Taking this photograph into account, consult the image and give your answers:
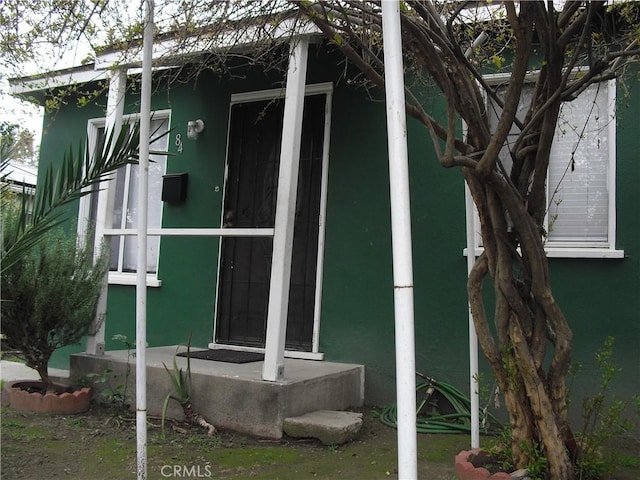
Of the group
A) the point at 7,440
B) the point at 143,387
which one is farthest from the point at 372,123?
the point at 7,440

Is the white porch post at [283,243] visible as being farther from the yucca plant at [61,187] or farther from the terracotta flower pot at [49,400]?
the terracotta flower pot at [49,400]

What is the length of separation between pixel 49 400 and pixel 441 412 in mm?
3417

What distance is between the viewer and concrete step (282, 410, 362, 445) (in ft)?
14.2

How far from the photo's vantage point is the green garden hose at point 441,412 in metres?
4.77

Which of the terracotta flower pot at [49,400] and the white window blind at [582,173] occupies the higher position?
the white window blind at [582,173]

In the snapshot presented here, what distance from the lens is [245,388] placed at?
458 centimetres

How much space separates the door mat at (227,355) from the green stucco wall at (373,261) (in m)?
0.45

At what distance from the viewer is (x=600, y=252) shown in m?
4.76

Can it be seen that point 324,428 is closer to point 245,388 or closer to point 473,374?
point 245,388

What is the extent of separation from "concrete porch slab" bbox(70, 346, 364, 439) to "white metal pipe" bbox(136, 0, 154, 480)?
118 centimetres

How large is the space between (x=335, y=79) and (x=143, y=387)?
382cm

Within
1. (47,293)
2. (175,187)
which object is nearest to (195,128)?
(175,187)

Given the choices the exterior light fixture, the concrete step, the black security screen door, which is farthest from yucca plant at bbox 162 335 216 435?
the exterior light fixture

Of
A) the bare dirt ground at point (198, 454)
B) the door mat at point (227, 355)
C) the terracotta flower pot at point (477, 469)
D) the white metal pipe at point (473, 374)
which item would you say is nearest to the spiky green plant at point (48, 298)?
the bare dirt ground at point (198, 454)
